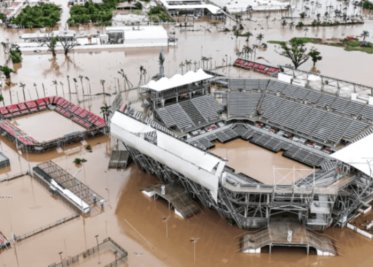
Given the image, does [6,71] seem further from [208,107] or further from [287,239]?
[287,239]

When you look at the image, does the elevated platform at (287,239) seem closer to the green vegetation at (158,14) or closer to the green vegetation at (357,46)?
the green vegetation at (357,46)

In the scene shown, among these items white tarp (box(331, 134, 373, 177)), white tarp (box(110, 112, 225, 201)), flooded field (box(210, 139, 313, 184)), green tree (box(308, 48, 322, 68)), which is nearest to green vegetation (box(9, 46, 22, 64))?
white tarp (box(110, 112, 225, 201))

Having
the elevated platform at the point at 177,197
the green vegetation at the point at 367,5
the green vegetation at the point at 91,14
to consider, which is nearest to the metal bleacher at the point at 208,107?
the elevated platform at the point at 177,197

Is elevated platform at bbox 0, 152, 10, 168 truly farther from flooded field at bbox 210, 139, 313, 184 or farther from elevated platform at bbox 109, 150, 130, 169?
flooded field at bbox 210, 139, 313, 184

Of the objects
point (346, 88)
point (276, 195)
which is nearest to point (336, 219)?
point (276, 195)

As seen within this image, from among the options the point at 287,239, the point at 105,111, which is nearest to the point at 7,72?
the point at 105,111

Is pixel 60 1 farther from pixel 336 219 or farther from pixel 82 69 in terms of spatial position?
pixel 336 219
